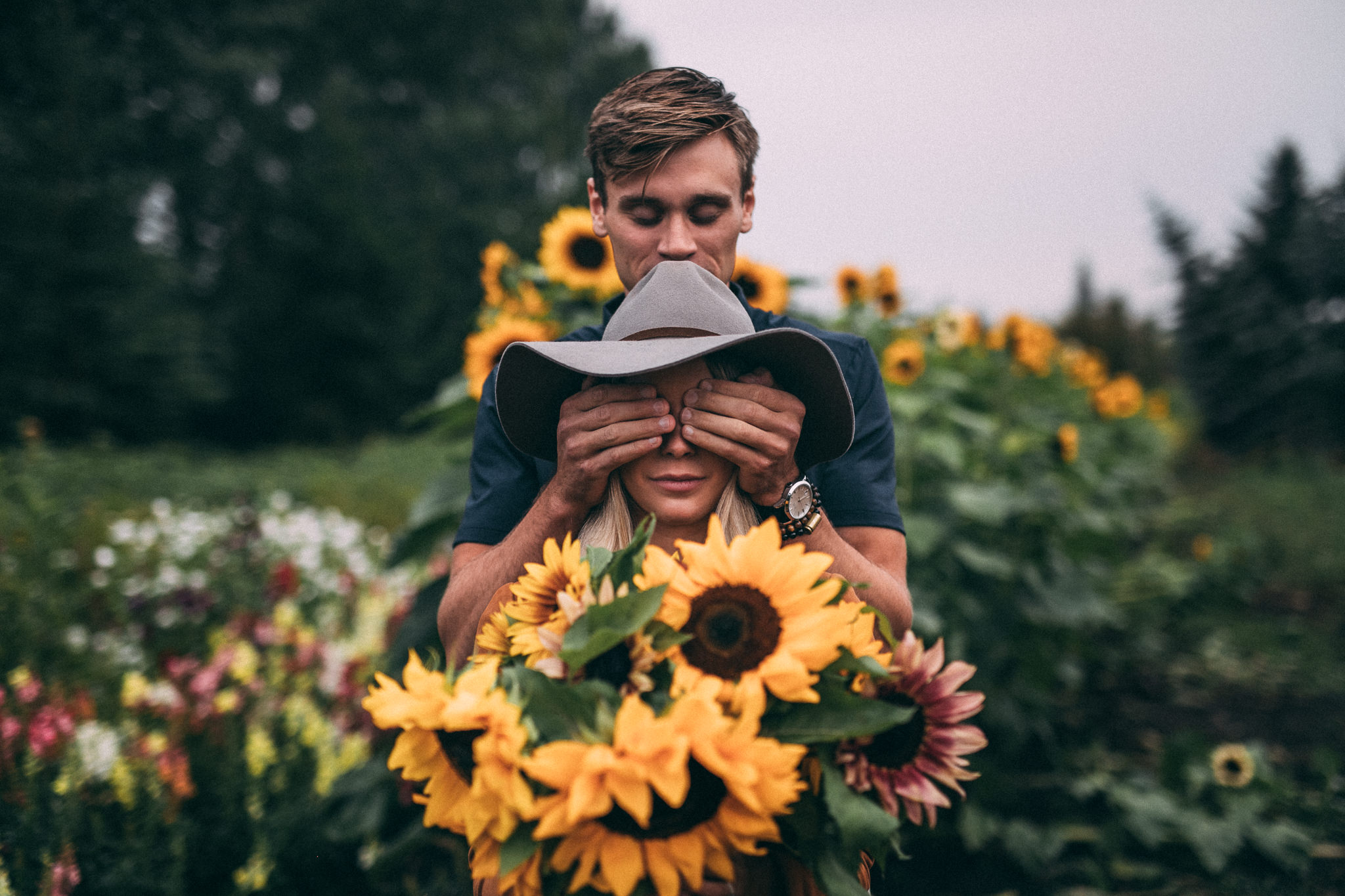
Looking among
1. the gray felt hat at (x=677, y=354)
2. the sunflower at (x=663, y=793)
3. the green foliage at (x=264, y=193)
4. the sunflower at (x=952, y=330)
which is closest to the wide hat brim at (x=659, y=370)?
the gray felt hat at (x=677, y=354)

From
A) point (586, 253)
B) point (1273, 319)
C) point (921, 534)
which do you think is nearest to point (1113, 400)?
point (921, 534)

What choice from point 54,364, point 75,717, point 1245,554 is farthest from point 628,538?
point 54,364

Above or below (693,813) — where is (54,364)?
above

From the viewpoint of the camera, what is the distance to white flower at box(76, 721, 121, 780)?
7.36 feet

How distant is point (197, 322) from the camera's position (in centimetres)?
1210

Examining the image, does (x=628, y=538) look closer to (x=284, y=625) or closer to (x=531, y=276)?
(x=531, y=276)

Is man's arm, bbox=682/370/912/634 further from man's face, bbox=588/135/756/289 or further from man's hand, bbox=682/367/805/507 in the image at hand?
man's face, bbox=588/135/756/289

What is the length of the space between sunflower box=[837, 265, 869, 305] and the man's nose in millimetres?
2494

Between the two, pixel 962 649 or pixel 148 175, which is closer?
pixel 962 649

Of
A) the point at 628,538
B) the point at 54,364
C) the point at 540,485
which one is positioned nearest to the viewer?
the point at 628,538

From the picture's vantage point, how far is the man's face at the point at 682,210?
143 centimetres

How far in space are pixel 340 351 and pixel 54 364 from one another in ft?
17.0

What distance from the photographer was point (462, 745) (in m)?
1.01

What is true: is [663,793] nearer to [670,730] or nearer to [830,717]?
[670,730]
